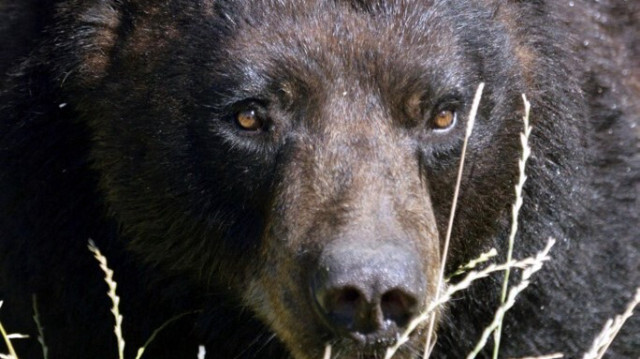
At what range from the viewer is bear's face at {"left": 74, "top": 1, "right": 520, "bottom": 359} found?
164 inches

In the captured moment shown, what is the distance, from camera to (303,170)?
4.32 meters

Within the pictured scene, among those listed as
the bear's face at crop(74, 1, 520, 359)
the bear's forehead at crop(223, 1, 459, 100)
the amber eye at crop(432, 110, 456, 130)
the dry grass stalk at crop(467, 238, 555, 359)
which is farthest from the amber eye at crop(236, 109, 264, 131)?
the dry grass stalk at crop(467, 238, 555, 359)

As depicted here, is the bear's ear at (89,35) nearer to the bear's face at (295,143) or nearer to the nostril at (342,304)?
the bear's face at (295,143)

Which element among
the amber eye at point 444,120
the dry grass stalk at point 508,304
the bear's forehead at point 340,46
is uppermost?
the bear's forehead at point 340,46

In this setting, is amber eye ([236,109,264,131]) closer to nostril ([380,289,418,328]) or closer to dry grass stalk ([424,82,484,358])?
dry grass stalk ([424,82,484,358])

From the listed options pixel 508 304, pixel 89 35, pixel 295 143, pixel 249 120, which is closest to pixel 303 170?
pixel 295 143

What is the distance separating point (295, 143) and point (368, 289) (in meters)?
0.77

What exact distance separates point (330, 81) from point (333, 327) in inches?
34.7

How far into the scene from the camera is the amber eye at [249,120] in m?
4.46

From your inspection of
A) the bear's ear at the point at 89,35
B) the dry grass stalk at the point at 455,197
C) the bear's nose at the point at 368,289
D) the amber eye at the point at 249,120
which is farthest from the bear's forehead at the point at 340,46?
the bear's nose at the point at 368,289

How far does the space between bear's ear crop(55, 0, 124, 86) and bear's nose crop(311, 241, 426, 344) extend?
1.35m

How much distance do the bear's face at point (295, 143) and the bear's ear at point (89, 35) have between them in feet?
0.04

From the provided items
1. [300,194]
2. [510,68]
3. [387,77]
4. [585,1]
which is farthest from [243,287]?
[585,1]

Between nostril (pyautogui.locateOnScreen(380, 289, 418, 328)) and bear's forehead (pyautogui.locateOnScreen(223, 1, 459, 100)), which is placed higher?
bear's forehead (pyautogui.locateOnScreen(223, 1, 459, 100))
